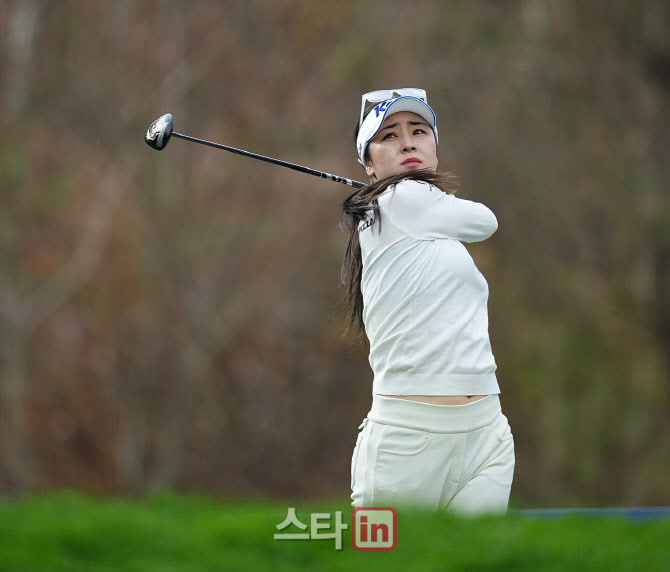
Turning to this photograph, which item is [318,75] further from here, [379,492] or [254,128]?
[379,492]

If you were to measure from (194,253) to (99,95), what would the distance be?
8.36 ft

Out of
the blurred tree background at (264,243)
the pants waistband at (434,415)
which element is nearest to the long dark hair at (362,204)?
the pants waistband at (434,415)

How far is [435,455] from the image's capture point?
9.44 ft

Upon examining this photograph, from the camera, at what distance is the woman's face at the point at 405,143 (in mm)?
3049

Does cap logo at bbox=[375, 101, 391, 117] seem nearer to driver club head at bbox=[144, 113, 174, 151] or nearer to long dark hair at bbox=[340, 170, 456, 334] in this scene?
long dark hair at bbox=[340, 170, 456, 334]

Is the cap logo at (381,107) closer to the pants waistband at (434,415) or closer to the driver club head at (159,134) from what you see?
the driver club head at (159,134)

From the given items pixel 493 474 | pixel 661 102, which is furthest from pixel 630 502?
pixel 493 474

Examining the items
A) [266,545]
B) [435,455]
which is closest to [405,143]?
[435,455]

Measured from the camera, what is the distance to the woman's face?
10.0 ft

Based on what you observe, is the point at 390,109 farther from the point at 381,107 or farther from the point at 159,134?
the point at 159,134

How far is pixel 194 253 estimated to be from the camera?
17906 millimetres

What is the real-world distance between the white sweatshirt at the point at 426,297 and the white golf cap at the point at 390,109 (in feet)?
0.55

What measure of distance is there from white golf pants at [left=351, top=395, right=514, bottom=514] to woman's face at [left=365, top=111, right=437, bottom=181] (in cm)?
56

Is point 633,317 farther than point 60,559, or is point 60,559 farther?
point 633,317
